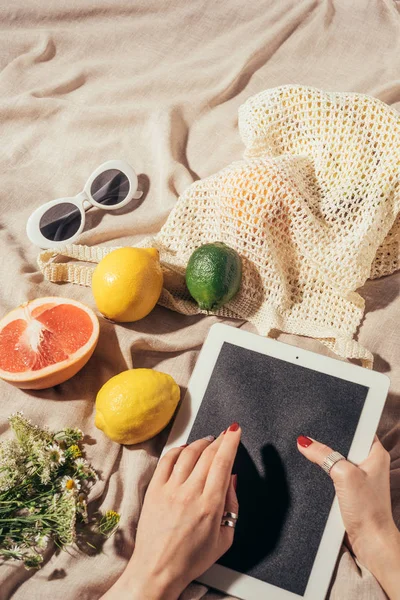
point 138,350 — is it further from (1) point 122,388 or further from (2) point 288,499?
Result: (2) point 288,499

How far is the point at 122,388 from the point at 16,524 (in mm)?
258

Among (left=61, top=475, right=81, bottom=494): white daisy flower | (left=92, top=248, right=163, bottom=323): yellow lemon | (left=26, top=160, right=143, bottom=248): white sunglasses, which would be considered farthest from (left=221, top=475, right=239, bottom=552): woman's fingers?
(left=26, top=160, right=143, bottom=248): white sunglasses

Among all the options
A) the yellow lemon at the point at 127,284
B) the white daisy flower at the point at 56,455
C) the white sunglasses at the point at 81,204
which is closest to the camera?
the white daisy flower at the point at 56,455

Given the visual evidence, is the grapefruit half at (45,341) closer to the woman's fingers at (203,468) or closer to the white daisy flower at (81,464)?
A: the white daisy flower at (81,464)

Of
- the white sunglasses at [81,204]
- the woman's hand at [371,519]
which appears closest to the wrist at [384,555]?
the woman's hand at [371,519]

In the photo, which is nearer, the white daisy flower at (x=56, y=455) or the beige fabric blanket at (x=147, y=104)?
the white daisy flower at (x=56, y=455)

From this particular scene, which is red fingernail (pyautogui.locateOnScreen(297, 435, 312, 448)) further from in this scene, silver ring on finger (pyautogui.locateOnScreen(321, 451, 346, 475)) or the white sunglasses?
the white sunglasses

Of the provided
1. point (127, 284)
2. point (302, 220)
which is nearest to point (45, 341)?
point (127, 284)

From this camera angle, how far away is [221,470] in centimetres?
88

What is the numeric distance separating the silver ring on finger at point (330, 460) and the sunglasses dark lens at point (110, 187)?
0.71 metres

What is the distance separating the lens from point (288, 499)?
912 mm

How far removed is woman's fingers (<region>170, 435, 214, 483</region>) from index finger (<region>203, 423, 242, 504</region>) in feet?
0.12

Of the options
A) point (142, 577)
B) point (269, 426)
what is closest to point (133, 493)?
point (142, 577)

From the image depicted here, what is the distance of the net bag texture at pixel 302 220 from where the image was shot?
43.8 inches
